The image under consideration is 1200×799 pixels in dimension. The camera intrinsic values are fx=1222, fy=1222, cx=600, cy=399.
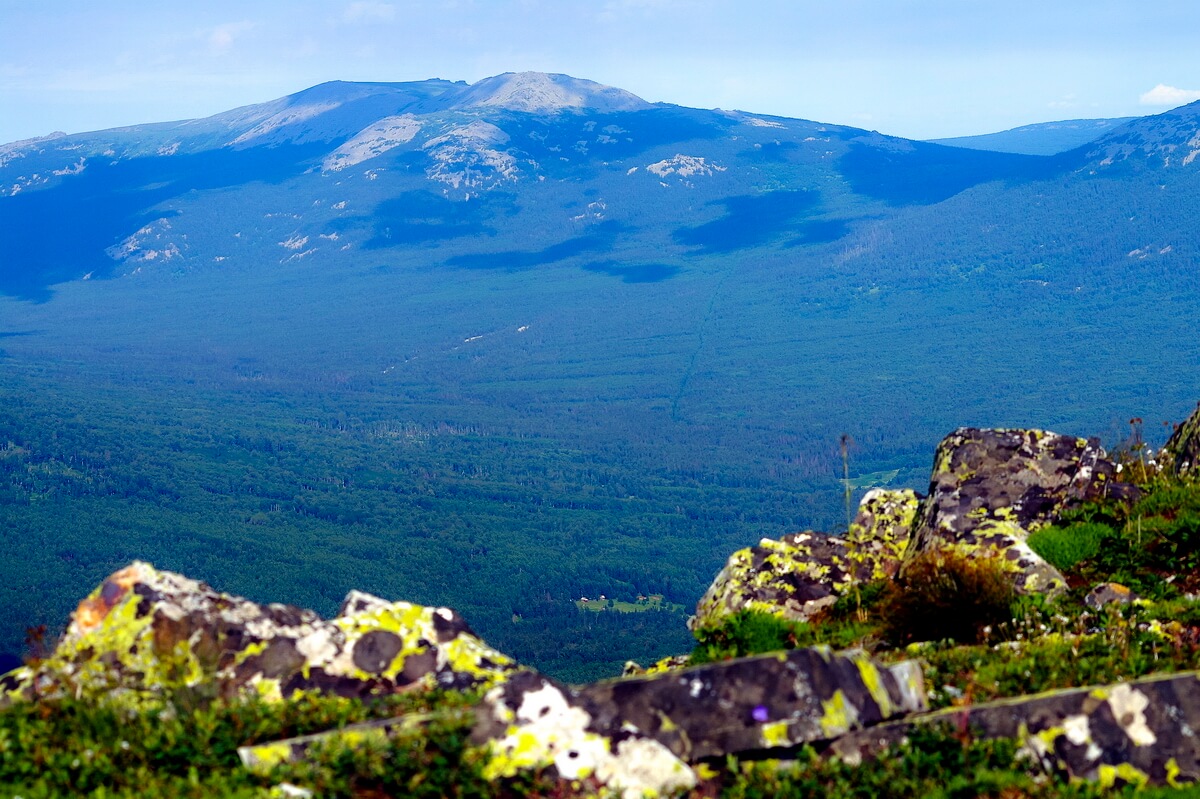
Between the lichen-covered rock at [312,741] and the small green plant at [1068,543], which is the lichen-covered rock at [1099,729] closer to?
the lichen-covered rock at [312,741]

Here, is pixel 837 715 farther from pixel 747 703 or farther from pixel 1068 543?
pixel 1068 543

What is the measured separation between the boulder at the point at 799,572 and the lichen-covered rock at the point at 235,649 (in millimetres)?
5777

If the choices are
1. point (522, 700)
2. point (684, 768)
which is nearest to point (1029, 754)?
point (684, 768)

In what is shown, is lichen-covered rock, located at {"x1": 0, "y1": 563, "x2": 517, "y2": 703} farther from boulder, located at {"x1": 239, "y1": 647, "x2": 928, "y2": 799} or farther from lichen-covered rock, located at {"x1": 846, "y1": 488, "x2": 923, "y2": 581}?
lichen-covered rock, located at {"x1": 846, "y1": 488, "x2": 923, "y2": 581}

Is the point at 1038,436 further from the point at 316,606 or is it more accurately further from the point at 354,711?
the point at 316,606

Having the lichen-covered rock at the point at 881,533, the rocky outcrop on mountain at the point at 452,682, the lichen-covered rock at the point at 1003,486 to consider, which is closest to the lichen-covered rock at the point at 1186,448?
the lichen-covered rock at the point at 1003,486

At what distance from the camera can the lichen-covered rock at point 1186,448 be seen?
64.7 ft

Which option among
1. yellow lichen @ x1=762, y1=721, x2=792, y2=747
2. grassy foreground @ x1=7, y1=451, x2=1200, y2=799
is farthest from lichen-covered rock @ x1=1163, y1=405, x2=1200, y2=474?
yellow lichen @ x1=762, y1=721, x2=792, y2=747

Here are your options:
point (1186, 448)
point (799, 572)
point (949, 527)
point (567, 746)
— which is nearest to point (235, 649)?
point (567, 746)

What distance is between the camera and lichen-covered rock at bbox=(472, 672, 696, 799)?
31.3 ft

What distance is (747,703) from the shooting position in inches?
397

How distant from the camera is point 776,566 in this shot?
19328 mm

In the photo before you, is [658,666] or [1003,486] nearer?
[658,666]

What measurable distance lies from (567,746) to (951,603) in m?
6.54
